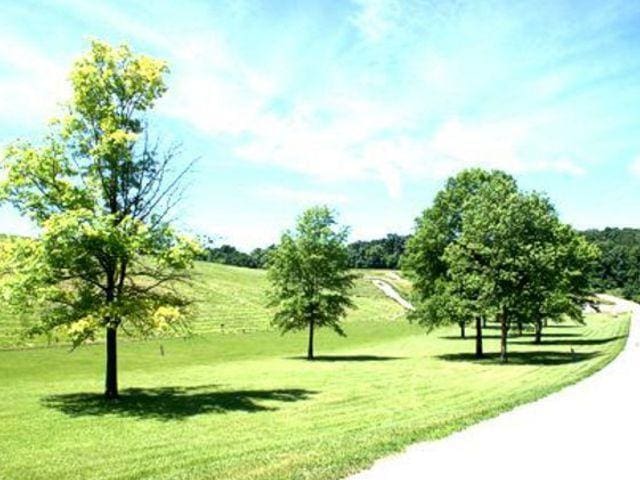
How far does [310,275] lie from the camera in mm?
51344

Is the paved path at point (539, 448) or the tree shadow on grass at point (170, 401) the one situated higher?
the paved path at point (539, 448)

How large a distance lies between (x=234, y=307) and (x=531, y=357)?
54.4m

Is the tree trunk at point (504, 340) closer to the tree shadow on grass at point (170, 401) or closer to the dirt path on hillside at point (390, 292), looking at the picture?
the tree shadow on grass at point (170, 401)

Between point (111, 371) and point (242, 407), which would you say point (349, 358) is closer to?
point (111, 371)

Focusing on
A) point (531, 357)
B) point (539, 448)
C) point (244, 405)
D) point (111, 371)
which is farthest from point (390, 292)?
point (539, 448)

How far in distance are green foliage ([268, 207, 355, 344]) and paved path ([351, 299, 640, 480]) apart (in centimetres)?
3045

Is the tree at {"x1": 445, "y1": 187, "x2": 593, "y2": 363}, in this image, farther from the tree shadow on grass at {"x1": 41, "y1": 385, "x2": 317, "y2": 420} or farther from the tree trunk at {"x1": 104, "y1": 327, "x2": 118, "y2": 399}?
the tree trunk at {"x1": 104, "y1": 327, "x2": 118, "y2": 399}

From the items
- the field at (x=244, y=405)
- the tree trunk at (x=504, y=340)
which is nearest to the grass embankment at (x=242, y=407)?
the field at (x=244, y=405)

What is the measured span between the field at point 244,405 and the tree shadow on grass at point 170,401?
0.07 meters

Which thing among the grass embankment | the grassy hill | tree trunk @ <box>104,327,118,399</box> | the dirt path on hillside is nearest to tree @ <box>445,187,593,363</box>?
the grass embankment

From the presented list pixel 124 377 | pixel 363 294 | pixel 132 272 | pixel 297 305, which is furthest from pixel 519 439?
pixel 363 294

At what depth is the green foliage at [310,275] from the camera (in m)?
50.9

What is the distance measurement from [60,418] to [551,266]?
30173 millimetres

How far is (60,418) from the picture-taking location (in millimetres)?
21875
